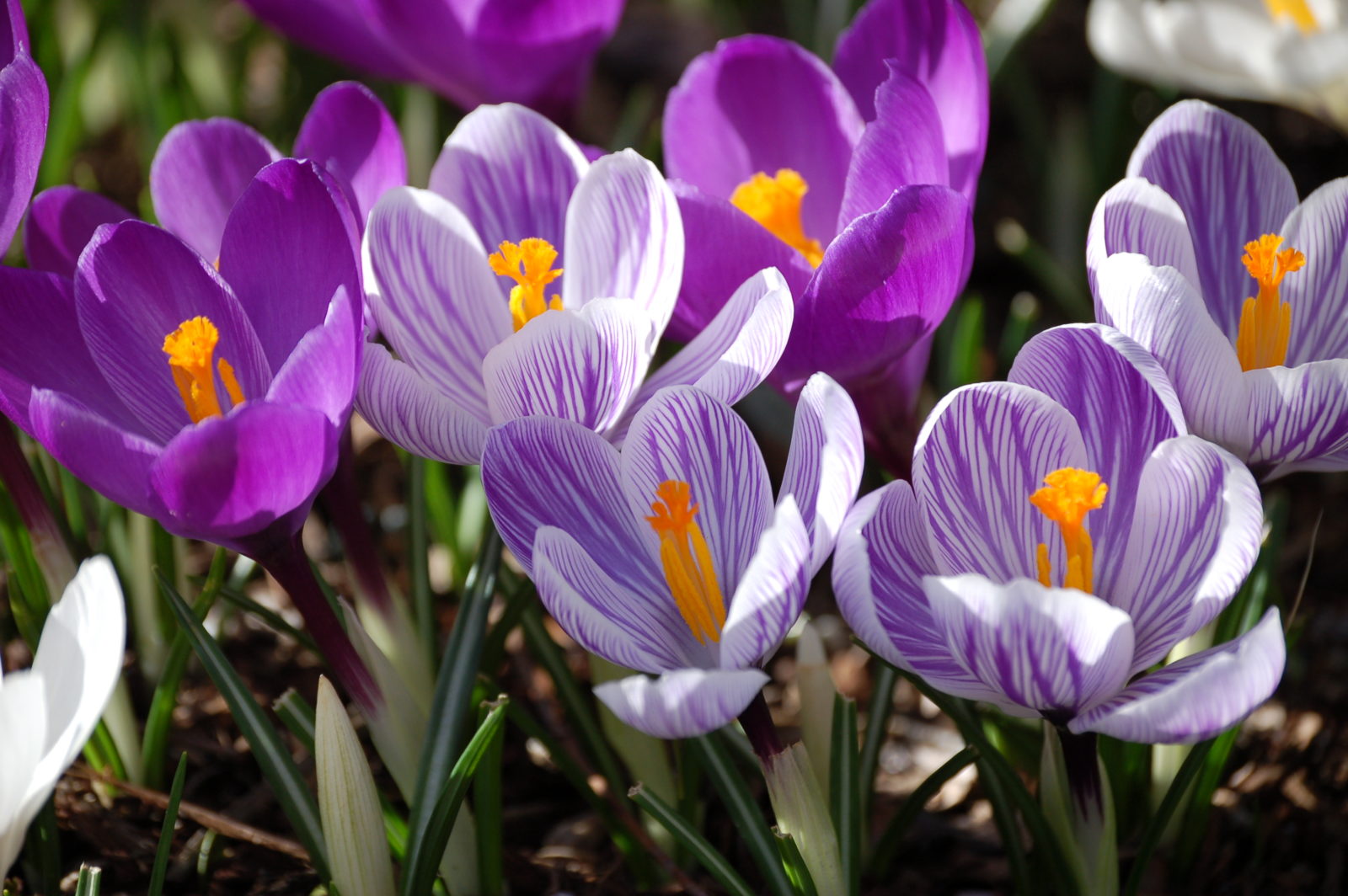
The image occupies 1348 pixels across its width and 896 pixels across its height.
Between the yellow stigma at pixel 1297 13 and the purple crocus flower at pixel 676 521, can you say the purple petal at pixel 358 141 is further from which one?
the yellow stigma at pixel 1297 13

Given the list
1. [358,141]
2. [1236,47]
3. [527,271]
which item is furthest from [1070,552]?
[1236,47]

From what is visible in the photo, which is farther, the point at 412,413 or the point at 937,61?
the point at 937,61

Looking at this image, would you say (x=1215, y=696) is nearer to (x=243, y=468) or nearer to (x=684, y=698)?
(x=684, y=698)

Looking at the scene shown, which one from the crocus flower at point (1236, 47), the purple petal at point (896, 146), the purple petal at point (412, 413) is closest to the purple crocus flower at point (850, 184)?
the purple petal at point (896, 146)

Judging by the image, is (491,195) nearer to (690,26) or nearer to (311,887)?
(311,887)

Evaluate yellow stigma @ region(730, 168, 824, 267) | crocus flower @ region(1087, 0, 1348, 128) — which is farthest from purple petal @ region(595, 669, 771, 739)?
crocus flower @ region(1087, 0, 1348, 128)

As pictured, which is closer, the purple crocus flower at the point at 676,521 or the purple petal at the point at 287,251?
the purple crocus flower at the point at 676,521

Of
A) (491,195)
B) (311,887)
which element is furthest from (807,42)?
(311,887)
